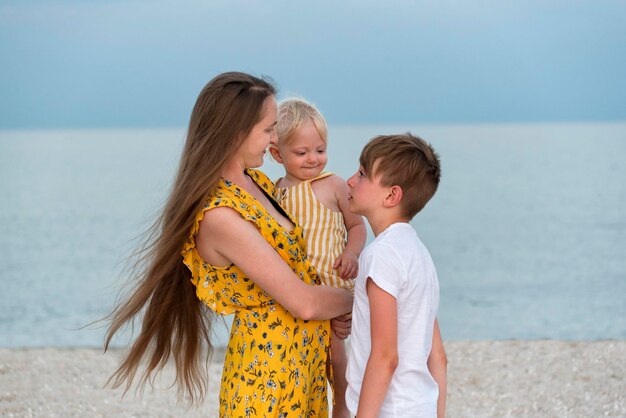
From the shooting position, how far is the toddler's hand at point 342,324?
9.41ft

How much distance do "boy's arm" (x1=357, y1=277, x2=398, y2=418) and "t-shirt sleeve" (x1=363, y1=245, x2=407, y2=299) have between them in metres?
0.02

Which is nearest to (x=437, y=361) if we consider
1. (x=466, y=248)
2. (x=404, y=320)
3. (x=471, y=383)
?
(x=404, y=320)

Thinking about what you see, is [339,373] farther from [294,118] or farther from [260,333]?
[294,118]

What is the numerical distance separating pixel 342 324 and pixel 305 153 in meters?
0.58

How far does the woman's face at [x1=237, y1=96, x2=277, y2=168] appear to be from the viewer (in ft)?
8.94

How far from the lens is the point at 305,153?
3098 mm

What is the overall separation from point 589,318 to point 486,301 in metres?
1.41

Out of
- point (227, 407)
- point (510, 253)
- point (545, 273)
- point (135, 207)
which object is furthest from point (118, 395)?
point (135, 207)

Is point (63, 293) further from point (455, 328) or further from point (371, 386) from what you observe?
point (371, 386)

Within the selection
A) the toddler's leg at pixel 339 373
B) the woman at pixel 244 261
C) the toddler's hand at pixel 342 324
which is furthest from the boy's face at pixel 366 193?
the toddler's leg at pixel 339 373

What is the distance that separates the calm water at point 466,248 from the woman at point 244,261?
40cm

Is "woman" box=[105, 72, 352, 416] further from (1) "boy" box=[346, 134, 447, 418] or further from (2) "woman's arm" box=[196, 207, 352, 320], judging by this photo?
(1) "boy" box=[346, 134, 447, 418]

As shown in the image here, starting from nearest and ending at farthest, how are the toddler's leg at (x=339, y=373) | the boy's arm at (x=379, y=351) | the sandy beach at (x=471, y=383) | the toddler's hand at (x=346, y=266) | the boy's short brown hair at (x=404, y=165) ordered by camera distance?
the boy's arm at (x=379, y=351)
the boy's short brown hair at (x=404, y=165)
the toddler's hand at (x=346, y=266)
the toddler's leg at (x=339, y=373)
the sandy beach at (x=471, y=383)

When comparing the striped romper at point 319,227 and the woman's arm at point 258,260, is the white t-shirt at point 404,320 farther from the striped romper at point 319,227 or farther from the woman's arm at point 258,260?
the striped romper at point 319,227
